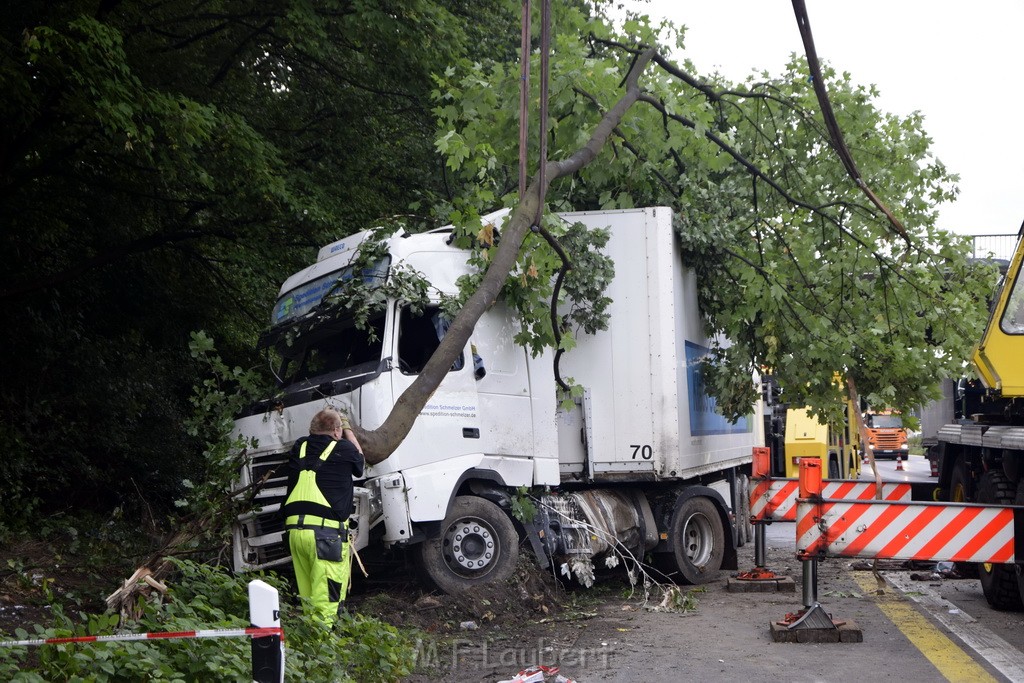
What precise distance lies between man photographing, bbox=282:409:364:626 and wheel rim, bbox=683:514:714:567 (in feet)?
17.4

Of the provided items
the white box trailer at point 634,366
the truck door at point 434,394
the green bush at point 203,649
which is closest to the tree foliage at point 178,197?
the truck door at point 434,394

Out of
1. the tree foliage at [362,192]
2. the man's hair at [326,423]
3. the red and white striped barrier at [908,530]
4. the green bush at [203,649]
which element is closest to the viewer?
the green bush at [203,649]

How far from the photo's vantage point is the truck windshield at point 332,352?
8.63m

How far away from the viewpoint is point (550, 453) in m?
9.85

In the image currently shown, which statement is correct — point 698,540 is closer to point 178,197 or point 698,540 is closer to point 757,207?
point 757,207

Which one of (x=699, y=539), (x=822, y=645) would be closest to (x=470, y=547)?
(x=822, y=645)

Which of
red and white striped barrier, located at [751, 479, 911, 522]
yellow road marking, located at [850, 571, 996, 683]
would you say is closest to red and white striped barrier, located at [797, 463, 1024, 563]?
yellow road marking, located at [850, 571, 996, 683]

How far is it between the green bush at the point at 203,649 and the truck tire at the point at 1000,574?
4.83m

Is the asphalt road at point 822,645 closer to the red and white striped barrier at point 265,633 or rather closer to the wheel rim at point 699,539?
the wheel rim at point 699,539

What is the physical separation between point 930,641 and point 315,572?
4.32 metres

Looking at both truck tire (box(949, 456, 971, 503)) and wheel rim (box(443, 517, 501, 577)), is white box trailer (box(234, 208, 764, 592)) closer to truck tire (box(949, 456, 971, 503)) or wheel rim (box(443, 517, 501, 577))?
wheel rim (box(443, 517, 501, 577))

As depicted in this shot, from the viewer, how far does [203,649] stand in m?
5.38

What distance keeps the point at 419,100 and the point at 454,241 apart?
4.67 m

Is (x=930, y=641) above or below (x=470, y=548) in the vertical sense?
below
